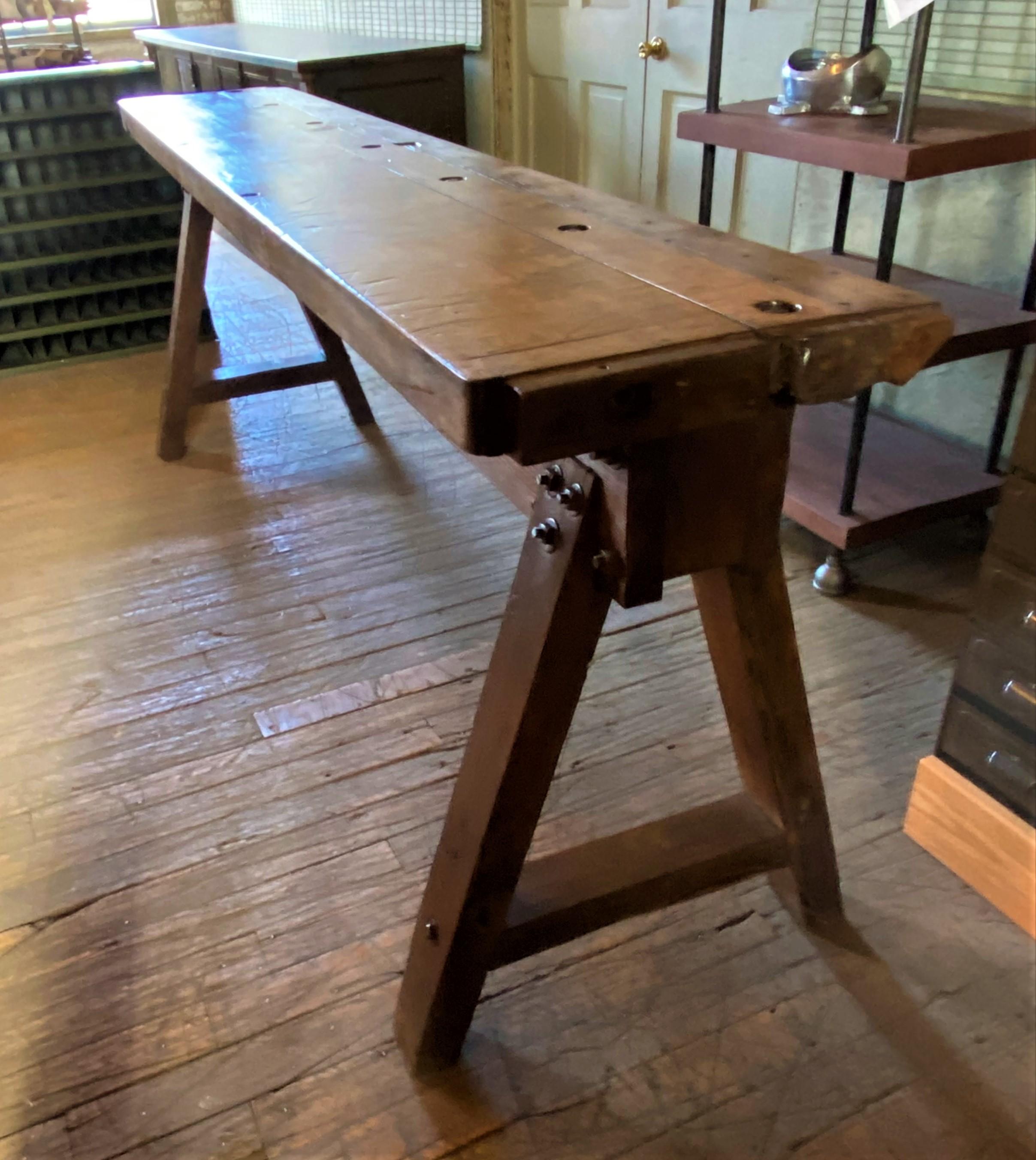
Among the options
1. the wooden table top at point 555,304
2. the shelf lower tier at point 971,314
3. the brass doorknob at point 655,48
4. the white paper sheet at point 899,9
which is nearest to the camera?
the wooden table top at point 555,304

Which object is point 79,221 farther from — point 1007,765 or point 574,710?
point 1007,765

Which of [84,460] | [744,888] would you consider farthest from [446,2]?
[744,888]

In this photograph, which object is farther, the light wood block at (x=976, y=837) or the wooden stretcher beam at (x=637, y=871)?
the light wood block at (x=976, y=837)

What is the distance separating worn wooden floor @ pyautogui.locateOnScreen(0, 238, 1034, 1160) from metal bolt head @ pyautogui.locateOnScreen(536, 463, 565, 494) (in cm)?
63

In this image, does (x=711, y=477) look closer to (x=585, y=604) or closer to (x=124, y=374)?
(x=585, y=604)

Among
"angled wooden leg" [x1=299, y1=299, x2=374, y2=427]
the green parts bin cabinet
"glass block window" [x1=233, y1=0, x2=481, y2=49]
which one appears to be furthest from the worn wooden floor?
"glass block window" [x1=233, y1=0, x2=481, y2=49]

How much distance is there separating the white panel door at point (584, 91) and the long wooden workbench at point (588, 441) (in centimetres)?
179

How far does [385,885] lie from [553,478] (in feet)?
2.24

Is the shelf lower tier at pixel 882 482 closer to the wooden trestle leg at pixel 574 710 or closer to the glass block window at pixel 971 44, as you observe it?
the glass block window at pixel 971 44

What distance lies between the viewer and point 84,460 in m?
2.44

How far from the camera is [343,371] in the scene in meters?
2.45

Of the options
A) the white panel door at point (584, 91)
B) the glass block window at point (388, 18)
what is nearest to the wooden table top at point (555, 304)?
the white panel door at point (584, 91)

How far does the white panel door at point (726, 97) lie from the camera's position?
2314mm

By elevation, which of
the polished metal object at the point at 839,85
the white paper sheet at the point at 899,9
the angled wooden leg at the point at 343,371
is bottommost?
the angled wooden leg at the point at 343,371
